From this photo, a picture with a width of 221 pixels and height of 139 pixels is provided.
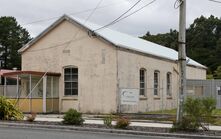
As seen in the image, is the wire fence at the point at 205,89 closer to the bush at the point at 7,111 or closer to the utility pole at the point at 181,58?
the utility pole at the point at 181,58

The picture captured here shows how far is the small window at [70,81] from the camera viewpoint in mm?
31656

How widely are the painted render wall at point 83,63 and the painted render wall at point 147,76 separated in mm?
838

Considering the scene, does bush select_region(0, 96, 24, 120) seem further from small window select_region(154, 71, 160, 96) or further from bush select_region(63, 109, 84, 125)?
small window select_region(154, 71, 160, 96)

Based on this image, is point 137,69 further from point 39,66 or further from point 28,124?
point 28,124

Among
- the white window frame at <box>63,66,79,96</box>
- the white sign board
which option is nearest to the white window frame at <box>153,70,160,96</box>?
the white window frame at <box>63,66,79,96</box>

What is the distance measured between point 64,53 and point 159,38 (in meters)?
61.9

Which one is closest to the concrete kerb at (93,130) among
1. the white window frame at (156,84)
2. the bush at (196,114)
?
the bush at (196,114)

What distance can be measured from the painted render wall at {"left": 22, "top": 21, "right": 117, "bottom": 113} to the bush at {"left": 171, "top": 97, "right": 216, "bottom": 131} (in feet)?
36.5

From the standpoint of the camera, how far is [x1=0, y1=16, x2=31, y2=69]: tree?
270ft

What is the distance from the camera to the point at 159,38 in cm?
9231

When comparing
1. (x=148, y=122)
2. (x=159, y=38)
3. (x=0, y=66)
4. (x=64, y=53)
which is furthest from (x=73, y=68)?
(x=159, y=38)

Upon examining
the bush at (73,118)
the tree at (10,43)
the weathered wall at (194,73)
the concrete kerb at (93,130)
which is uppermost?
the tree at (10,43)

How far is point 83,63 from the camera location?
31234mm

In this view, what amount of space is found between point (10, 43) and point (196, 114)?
67442mm
